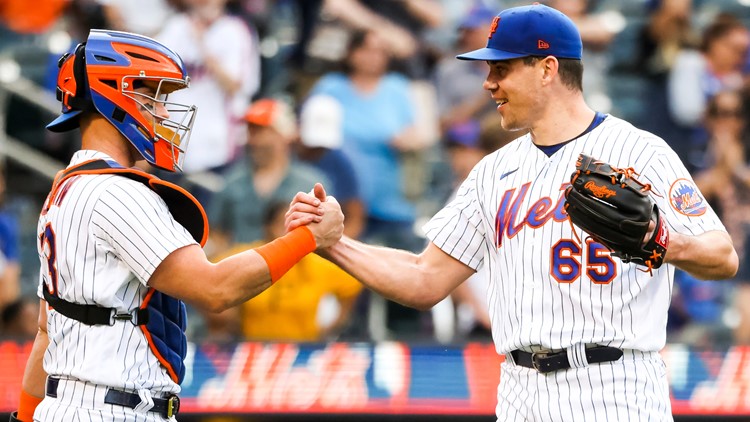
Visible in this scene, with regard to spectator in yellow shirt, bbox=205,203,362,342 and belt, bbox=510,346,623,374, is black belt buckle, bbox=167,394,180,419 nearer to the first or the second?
belt, bbox=510,346,623,374

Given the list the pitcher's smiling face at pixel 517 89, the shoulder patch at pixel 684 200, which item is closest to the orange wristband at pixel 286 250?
the pitcher's smiling face at pixel 517 89

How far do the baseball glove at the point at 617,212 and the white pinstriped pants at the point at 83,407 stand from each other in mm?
1572

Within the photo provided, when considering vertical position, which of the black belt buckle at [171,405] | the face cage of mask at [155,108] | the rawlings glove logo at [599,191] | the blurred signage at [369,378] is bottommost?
the blurred signage at [369,378]

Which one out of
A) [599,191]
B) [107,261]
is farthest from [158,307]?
[599,191]

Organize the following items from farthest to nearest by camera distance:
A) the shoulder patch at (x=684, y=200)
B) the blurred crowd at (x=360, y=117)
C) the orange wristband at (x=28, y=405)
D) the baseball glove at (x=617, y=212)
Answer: the blurred crowd at (x=360, y=117) < the orange wristband at (x=28, y=405) < the shoulder patch at (x=684, y=200) < the baseball glove at (x=617, y=212)

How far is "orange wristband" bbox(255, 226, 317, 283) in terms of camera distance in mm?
3919

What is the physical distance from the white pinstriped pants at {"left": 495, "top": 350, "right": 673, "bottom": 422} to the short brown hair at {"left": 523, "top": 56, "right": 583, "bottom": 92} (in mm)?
1013

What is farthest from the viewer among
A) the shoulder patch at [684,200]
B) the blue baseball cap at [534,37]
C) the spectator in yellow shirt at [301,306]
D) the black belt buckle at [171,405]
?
the spectator in yellow shirt at [301,306]

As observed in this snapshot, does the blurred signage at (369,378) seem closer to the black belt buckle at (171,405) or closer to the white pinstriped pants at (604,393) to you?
the white pinstriped pants at (604,393)

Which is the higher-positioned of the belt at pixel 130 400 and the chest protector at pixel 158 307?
the chest protector at pixel 158 307

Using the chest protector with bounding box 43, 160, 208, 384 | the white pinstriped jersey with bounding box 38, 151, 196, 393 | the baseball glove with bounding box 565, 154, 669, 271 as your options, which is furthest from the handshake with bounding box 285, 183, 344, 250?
the baseball glove with bounding box 565, 154, 669, 271

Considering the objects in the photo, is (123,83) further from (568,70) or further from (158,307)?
(568,70)

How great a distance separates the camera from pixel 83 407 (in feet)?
12.3

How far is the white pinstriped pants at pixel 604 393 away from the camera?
3955 mm
